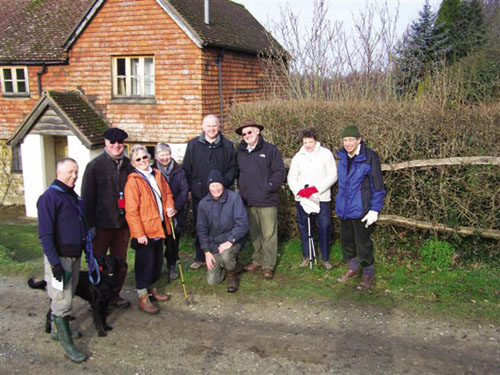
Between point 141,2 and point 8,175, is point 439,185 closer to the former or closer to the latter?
point 141,2

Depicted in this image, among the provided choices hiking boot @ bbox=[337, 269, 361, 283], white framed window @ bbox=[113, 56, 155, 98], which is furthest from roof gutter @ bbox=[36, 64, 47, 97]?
hiking boot @ bbox=[337, 269, 361, 283]

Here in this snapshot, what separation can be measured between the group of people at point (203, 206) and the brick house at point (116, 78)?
7727 millimetres

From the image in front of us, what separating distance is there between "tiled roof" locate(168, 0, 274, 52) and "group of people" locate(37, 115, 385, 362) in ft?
25.9

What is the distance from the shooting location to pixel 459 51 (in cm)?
2042

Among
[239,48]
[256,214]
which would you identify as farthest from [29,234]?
[239,48]

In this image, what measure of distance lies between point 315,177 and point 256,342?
8.10ft

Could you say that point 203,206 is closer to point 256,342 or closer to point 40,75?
point 256,342

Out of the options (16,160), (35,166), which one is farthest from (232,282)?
(16,160)

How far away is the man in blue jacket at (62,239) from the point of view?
441cm

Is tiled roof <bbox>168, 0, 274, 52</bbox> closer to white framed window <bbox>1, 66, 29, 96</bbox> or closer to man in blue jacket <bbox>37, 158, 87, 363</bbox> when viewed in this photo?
white framed window <bbox>1, 66, 29, 96</bbox>

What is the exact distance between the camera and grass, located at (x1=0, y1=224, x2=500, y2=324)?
5488 mm

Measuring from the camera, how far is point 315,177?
6363 mm

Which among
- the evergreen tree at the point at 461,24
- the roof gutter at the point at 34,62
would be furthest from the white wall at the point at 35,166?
the evergreen tree at the point at 461,24

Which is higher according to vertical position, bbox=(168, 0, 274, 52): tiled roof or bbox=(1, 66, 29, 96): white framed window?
bbox=(168, 0, 274, 52): tiled roof
